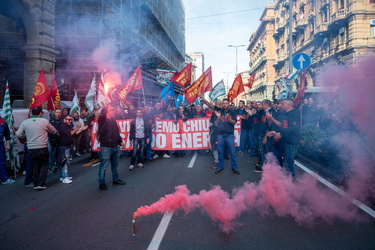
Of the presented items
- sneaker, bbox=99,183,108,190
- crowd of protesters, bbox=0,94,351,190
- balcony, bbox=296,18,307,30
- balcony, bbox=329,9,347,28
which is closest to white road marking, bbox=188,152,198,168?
crowd of protesters, bbox=0,94,351,190

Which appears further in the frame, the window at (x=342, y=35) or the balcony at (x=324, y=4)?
the balcony at (x=324, y=4)

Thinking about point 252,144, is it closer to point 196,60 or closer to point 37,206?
point 37,206

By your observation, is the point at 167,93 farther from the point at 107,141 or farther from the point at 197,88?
the point at 107,141

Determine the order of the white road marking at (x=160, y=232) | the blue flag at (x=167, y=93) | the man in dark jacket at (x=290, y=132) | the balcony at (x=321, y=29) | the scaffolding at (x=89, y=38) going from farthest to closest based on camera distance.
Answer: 1. the balcony at (x=321, y=29)
2. the scaffolding at (x=89, y=38)
3. the blue flag at (x=167, y=93)
4. the man in dark jacket at (x=290, y=132)
5. the white road marking at (x=160, y=232)

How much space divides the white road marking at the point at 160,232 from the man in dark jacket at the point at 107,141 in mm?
1975

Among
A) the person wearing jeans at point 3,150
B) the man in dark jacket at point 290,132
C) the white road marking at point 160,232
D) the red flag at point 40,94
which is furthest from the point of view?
the red flag at point 40,94

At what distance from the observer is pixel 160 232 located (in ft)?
9.85

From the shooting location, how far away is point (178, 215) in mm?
3486

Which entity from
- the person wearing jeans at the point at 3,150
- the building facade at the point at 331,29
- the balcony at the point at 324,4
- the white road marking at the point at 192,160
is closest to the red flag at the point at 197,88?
the white road marking at the point at 192,160

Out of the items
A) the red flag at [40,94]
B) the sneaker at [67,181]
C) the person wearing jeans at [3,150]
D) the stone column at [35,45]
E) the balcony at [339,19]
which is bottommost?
the sneaker at [67,181]

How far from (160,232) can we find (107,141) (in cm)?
261

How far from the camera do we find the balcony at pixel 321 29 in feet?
88.8

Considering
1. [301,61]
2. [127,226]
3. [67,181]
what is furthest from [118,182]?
[301,61]

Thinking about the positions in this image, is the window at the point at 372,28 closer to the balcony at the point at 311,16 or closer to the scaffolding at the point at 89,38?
the balcony at the point at 311,16
